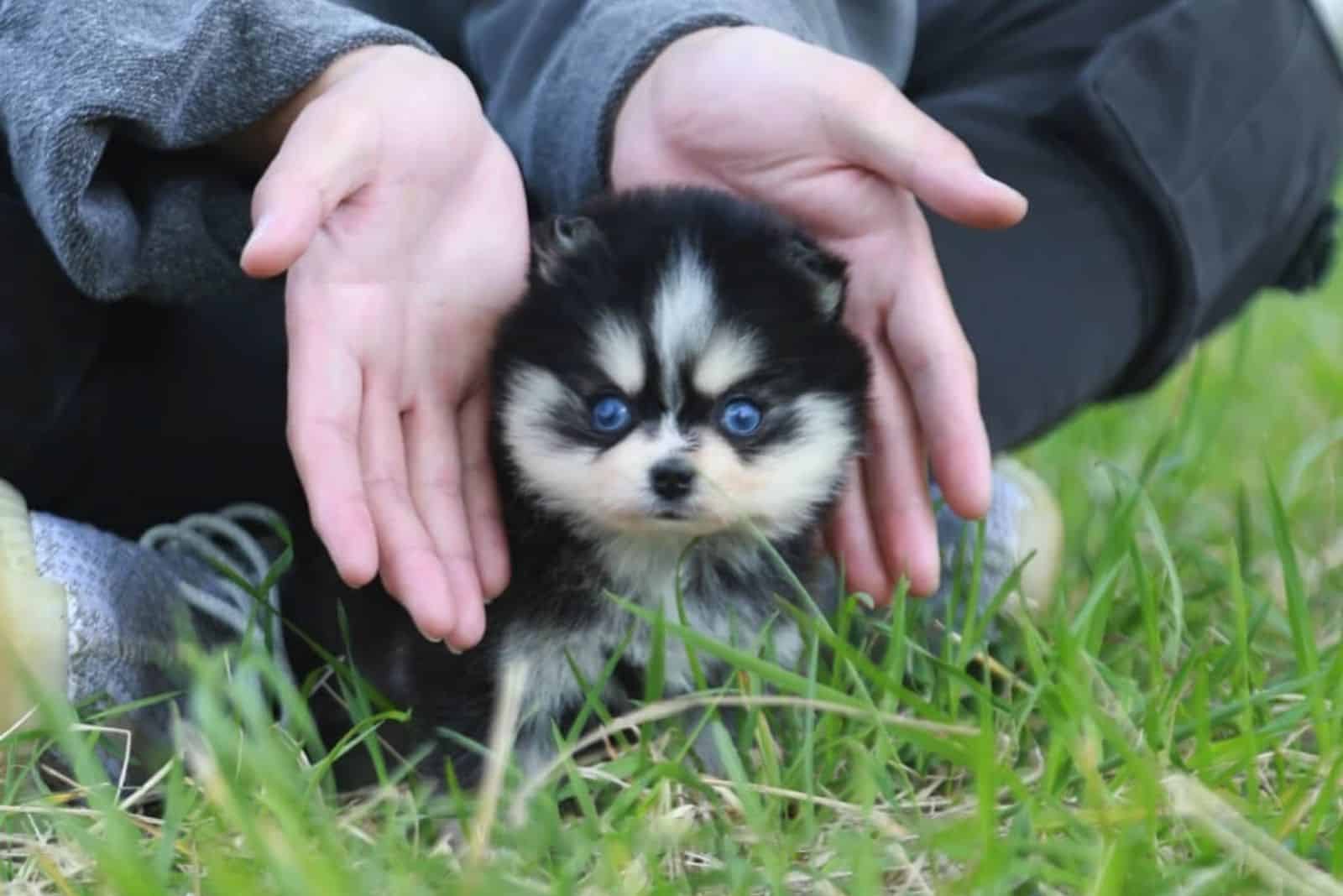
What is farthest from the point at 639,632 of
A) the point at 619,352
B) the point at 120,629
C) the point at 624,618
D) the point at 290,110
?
the point at 290,110

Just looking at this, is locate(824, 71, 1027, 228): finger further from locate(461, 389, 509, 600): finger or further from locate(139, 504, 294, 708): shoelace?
locate(139, 504, 294, 708): shoelace

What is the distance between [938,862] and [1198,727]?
366 millimetres

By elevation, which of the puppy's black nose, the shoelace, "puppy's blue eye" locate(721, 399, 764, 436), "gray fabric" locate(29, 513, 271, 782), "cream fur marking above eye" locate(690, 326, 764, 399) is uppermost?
"cream fur marking above eye" locate(690, 326, 764, 399)

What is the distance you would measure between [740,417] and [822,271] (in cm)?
21

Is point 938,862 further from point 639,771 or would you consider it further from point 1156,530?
point 1156,530

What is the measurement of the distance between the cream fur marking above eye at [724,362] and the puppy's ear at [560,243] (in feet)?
0.66

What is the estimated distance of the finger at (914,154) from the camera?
6.88ft

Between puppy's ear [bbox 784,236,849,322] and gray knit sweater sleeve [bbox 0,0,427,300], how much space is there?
0.63m

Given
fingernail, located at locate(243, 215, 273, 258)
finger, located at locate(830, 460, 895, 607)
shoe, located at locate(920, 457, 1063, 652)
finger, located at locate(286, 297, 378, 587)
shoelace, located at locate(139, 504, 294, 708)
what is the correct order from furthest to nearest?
shoe, located at locate(920, 457, 1063, 652) < finger, located at locate(830, 460, 895, 607) < shoelace, located at locate(139, 504, 294, 708) < finger, located at locate(286, 297, 378, 587) < fingernail, located at locate(243, 215, 273, 258)

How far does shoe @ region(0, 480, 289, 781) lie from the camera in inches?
80.8

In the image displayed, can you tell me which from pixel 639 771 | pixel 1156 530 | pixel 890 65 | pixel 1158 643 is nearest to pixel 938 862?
pixel 639 771

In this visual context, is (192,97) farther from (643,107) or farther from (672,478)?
(672,478)

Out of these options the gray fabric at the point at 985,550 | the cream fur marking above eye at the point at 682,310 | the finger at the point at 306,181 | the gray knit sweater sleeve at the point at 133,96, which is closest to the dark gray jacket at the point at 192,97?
the gray knit sweater sleeve at the point at 133,96

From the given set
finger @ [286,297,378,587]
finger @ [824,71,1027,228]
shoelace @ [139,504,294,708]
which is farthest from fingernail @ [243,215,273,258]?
finger @ [824,71,1027,228]
